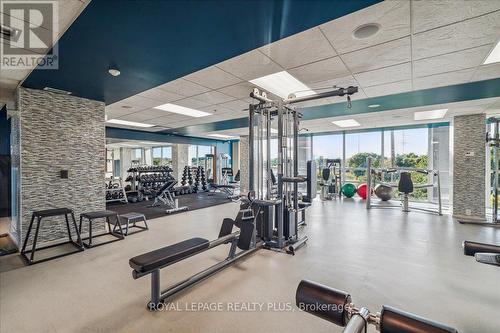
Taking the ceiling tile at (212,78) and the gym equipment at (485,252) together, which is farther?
the ceiling tile at (212,78)

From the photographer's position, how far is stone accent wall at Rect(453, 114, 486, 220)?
200 inches

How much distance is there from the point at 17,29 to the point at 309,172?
3696 mm

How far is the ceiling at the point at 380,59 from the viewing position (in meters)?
1.84

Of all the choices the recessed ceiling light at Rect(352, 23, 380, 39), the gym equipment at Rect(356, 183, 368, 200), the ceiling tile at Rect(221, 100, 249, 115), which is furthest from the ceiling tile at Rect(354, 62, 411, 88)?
the gym equipment at Rect(356, 183, 368, 200)

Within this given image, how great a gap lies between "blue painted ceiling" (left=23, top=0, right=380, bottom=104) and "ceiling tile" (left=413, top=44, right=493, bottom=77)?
161 centimetres

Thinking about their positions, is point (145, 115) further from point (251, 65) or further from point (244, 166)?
point (244, 166)

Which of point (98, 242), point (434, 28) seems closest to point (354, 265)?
point (434, 28)

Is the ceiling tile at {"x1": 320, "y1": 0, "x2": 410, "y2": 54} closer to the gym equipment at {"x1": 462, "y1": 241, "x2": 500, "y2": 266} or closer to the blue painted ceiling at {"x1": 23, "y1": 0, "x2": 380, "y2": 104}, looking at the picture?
the blue painted ceiling at {"x1": 23, "y1": 0, "x2": 380, "y2": 104}

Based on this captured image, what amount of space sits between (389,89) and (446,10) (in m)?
2.04

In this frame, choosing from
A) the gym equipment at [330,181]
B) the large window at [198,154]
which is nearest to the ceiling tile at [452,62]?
the gym equipment at [330,181]

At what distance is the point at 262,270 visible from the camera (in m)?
2.65

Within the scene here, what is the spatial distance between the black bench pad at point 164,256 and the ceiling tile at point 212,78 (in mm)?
2122

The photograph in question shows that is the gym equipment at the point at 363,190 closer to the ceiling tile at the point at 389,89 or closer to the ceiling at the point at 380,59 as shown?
the ceiling at the point at 380,59

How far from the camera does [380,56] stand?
8.28 feet
